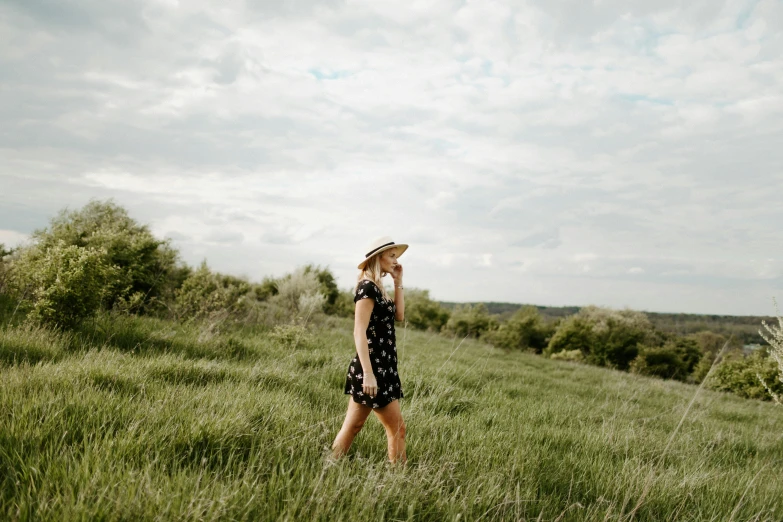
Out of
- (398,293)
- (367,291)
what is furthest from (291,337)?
(367,291)

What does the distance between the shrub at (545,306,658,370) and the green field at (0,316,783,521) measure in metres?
38.7

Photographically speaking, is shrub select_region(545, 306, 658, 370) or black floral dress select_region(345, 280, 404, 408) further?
shrub select_region(545, 306, 658, 370)

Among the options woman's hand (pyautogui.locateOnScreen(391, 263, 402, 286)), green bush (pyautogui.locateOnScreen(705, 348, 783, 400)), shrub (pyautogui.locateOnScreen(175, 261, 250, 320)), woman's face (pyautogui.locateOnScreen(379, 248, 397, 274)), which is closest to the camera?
woman's face (pyautogui.locateOnScreen(379, 248, 397, 274))

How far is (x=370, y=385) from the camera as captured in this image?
375cm

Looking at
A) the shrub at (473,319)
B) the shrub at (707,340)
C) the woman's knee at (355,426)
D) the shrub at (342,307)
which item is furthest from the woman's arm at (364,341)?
the shrub at (707,340)

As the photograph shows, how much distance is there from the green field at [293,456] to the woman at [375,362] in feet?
0.77

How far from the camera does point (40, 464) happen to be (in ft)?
9.68

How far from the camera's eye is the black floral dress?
3.88m

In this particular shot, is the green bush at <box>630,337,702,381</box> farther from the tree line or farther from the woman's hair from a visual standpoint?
the woman's hair

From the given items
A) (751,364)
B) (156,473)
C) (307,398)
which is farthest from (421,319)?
(156,473)

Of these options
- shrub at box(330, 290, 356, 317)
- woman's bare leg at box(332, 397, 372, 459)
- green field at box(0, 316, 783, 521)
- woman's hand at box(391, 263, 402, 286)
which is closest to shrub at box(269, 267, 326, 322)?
shrub at box(330, 290, 356, 317)

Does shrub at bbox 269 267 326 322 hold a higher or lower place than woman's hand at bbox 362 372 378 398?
higher

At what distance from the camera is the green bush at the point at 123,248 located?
10.8 m

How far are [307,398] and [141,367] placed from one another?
206cm
